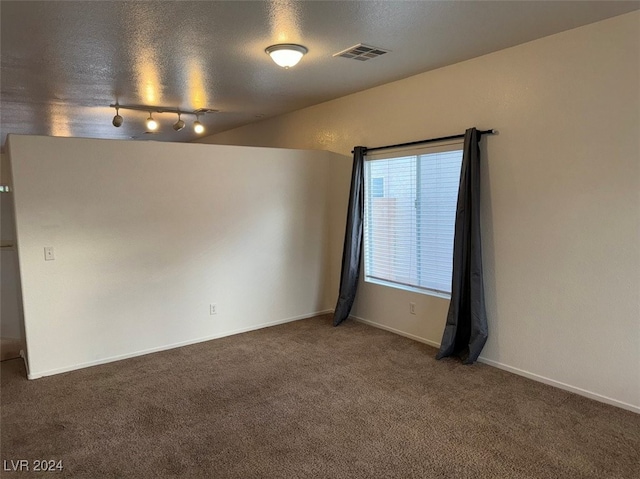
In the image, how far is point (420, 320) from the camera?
170 inches

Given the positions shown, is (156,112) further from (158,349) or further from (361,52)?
(361,52)

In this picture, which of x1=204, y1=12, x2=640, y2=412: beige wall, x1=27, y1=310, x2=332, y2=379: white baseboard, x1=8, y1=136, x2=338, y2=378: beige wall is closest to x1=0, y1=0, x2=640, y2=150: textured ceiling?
x1=204, y1=12, x2=640, y2=412: beige wall

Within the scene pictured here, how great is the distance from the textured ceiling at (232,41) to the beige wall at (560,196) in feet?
0.73

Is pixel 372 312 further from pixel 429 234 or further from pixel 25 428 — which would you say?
pixel 25 428

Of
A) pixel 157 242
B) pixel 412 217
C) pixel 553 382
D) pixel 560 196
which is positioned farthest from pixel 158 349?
pixel 560 196

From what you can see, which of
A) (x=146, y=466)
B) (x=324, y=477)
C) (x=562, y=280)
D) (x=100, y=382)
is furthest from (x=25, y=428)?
(x=562, y=280)

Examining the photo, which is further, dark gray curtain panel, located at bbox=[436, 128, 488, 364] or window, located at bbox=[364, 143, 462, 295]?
window, located at bbox=[364, 143, 462, 295]

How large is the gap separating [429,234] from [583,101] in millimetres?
1654

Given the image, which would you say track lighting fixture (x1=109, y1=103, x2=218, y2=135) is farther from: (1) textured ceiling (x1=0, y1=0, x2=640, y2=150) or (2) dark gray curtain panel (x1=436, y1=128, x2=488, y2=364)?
(2) dark gray curtain panel (x1=436, y1=128, x2=488, y2=364)

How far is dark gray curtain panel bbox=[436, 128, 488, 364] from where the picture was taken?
11.8ft

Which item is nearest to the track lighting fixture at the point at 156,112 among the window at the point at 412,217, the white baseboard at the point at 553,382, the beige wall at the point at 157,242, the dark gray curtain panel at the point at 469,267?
the beige wall at the point at 157,242

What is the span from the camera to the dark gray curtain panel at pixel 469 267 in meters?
3.59

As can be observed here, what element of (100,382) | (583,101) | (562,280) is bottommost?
(100,382)

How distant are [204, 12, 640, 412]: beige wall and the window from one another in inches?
10.3
